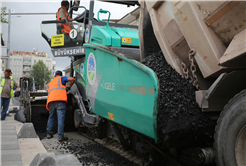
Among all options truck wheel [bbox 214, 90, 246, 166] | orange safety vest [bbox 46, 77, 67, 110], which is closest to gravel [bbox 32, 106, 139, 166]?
orange safety vest [bbox 46, 77, 67, 110]

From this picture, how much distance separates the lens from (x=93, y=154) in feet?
11.8

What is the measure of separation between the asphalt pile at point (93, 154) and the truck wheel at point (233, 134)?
4.81ft

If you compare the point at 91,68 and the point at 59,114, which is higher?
the point at 91,68

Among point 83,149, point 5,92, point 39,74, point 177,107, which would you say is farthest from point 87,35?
point 39,74

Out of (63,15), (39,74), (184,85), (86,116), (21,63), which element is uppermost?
(21,63)

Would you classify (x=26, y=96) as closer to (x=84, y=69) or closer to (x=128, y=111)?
(x=84, y=69)

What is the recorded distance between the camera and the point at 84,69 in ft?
13.0

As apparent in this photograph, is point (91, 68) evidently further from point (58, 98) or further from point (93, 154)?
point (58, 98)

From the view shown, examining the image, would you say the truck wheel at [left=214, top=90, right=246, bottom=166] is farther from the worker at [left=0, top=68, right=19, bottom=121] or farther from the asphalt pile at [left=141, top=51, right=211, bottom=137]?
the worker at [left=0, top=68, right=19, bottom=121]

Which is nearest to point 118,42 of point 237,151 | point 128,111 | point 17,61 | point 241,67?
point 128,111

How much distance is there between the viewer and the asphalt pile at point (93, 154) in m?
3.13

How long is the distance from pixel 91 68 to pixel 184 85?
5.50 ft

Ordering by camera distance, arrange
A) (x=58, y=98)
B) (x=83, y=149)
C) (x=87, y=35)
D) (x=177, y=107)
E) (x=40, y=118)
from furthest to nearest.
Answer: (x=40, y=118), (x=58, y=98), (x=87, y=35), (x=83, y=149), (x=177, y=107)

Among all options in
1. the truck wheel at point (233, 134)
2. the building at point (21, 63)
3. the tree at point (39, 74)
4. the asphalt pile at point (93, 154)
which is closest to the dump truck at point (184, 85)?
the truck wheel at point (233, 134)
